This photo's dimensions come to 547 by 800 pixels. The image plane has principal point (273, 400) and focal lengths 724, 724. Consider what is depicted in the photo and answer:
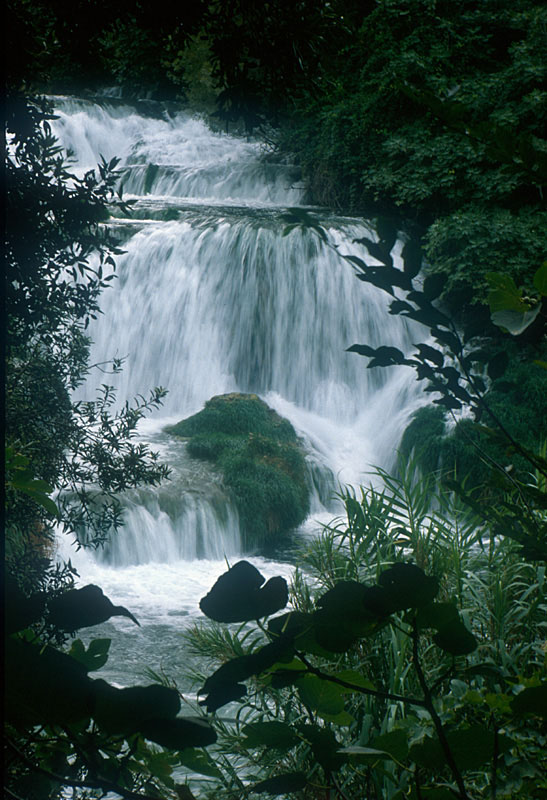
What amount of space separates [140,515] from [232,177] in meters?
11.0

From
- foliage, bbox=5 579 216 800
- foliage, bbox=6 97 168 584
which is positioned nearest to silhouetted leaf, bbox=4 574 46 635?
foliage, bbox=5 579 216 800

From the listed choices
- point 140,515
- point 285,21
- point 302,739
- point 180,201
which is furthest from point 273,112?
point 180,201

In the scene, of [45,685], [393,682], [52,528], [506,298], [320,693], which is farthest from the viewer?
→ [52,528]

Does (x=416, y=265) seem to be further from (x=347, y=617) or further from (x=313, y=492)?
(x=313, y=492)

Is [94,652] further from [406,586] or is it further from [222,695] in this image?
[406,586]

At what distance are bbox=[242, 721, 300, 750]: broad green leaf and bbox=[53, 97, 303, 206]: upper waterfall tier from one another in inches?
603

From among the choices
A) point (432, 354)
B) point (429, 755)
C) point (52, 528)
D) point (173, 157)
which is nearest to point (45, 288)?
point (52, 528)

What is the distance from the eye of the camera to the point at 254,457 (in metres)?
8.91

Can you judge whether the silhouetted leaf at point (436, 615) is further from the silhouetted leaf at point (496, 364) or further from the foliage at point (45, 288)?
the foliage at point (45, 288)

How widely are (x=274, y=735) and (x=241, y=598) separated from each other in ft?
0.84

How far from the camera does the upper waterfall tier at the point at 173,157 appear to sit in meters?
16.3

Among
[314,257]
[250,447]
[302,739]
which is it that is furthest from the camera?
[314,257]

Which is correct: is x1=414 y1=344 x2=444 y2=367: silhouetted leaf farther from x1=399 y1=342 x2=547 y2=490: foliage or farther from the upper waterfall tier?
the upper waterfall tier

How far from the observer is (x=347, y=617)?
0.60 meters
